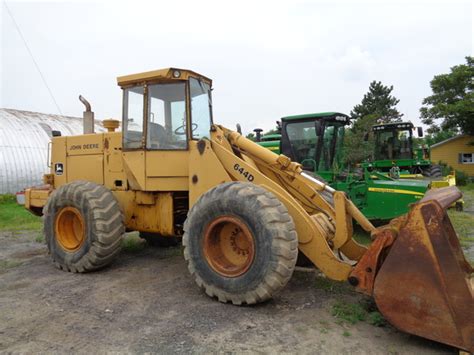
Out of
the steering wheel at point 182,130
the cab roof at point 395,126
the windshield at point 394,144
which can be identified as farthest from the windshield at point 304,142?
the windshield at point 394,144

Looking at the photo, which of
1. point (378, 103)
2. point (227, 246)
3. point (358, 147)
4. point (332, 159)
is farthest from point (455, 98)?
point (227, 246)

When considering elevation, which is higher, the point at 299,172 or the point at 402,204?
the point at 299,172

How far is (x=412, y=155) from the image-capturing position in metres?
16.2

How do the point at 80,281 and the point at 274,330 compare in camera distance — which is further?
the point at 80,281

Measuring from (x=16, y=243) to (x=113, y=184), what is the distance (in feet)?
11.3

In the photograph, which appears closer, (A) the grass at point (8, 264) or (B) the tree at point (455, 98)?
(A) the grass at point (8, 264)

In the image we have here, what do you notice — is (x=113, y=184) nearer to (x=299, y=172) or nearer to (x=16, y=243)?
→ (x=299, y=172)

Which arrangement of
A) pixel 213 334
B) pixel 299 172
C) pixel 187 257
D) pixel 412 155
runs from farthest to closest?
pixel 412 155 < pixel 299 172 < pixel 187 257 < pixel 213 334

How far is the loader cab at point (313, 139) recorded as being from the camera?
29.6 feet

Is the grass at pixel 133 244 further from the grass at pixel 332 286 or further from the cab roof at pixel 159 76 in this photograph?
the grass at pixel 332 286

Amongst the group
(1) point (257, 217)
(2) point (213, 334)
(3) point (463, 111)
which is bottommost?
(2) point (213, 334)

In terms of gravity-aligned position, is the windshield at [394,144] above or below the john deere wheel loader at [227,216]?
above

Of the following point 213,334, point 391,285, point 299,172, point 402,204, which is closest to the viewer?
point 391,285

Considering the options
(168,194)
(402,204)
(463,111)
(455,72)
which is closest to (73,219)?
(168,194)
